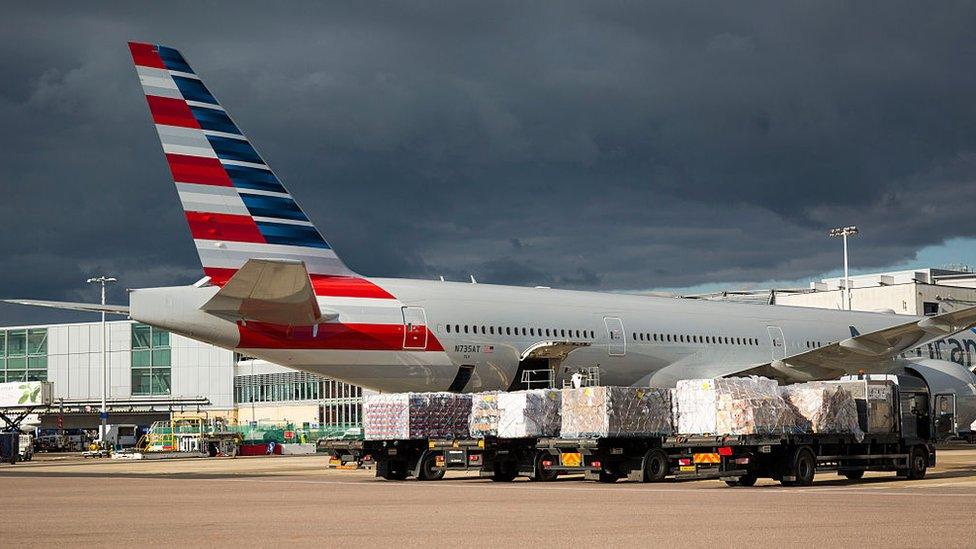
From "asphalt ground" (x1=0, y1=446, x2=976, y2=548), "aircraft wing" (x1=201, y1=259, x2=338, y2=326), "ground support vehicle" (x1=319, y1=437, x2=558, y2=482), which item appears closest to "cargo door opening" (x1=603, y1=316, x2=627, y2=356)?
"ground support vehicle" (x1=319, y1=437, x2=558, y2=482)

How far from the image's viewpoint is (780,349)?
37.7m

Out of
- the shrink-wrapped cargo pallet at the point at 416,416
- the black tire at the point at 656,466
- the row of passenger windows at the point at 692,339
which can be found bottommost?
the black tire at the point at 656,466

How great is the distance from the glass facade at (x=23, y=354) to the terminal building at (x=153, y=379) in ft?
0.28

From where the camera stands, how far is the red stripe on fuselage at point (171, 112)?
2692cm

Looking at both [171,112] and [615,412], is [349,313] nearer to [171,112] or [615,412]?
[171,112]

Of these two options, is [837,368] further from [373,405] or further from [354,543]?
[354,543]

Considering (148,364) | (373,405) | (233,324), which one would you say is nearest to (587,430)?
(373,405)

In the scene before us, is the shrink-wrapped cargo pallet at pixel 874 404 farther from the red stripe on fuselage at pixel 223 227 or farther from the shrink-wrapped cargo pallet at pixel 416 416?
the red stripe on fuselage at pixel 223 227

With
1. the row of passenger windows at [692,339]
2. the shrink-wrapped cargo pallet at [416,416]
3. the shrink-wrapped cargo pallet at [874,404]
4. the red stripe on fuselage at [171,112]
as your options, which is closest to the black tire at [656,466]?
the shrink-wrapped cargo pallet at [874,404]

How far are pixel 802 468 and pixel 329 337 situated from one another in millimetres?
10239

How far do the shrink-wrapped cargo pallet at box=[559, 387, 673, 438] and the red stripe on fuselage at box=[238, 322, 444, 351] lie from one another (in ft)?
15.9

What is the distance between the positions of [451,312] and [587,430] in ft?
20.2

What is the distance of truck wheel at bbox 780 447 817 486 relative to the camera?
23.2m

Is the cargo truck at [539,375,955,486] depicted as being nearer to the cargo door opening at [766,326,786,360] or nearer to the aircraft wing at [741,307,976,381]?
the aircraft wing at [741,307,976,381]
